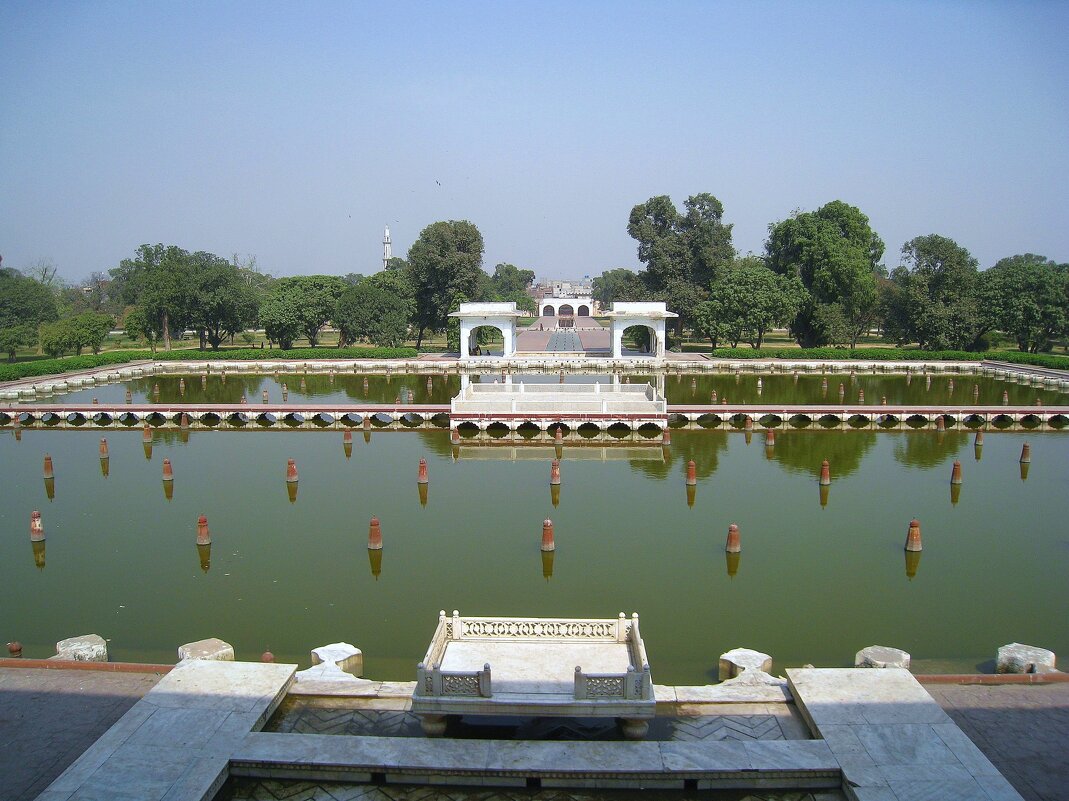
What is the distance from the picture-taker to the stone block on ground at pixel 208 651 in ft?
34.8

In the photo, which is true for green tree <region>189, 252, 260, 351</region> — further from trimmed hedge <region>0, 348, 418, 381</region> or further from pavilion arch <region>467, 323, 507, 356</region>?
pavilion arch <region>467, 323, 507, 356</region>

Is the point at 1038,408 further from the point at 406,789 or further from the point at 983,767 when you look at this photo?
the point at 406,789

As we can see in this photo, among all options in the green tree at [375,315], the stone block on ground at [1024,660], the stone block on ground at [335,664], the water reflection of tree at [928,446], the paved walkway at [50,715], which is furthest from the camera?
the green tree at [375,315]

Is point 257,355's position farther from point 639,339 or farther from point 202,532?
point 202,532

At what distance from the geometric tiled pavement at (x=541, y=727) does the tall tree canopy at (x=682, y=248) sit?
48283 mm

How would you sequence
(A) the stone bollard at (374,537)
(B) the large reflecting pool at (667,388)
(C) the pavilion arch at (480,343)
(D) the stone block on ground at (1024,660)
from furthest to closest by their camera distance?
(C) the pavilion arch at (480,343) < (B) the large reflecting pool at (667,388) < (A) the stone bollard at (374,537) < (D) the stone block on ground at (1024,660)

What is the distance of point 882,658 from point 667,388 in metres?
29.9

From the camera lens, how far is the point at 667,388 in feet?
131

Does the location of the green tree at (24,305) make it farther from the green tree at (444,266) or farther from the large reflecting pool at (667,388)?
the green tree at (444,266)

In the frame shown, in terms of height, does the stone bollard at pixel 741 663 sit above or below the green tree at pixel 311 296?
below

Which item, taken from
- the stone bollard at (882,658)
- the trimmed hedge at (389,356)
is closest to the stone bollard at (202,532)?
the stone bollard at (882,658)

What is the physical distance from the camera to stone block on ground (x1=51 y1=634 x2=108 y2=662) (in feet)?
35.4

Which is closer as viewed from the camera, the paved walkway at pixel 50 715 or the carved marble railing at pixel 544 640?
the paved walkway at pixel 50 715

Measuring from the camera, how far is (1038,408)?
97.7 feet
